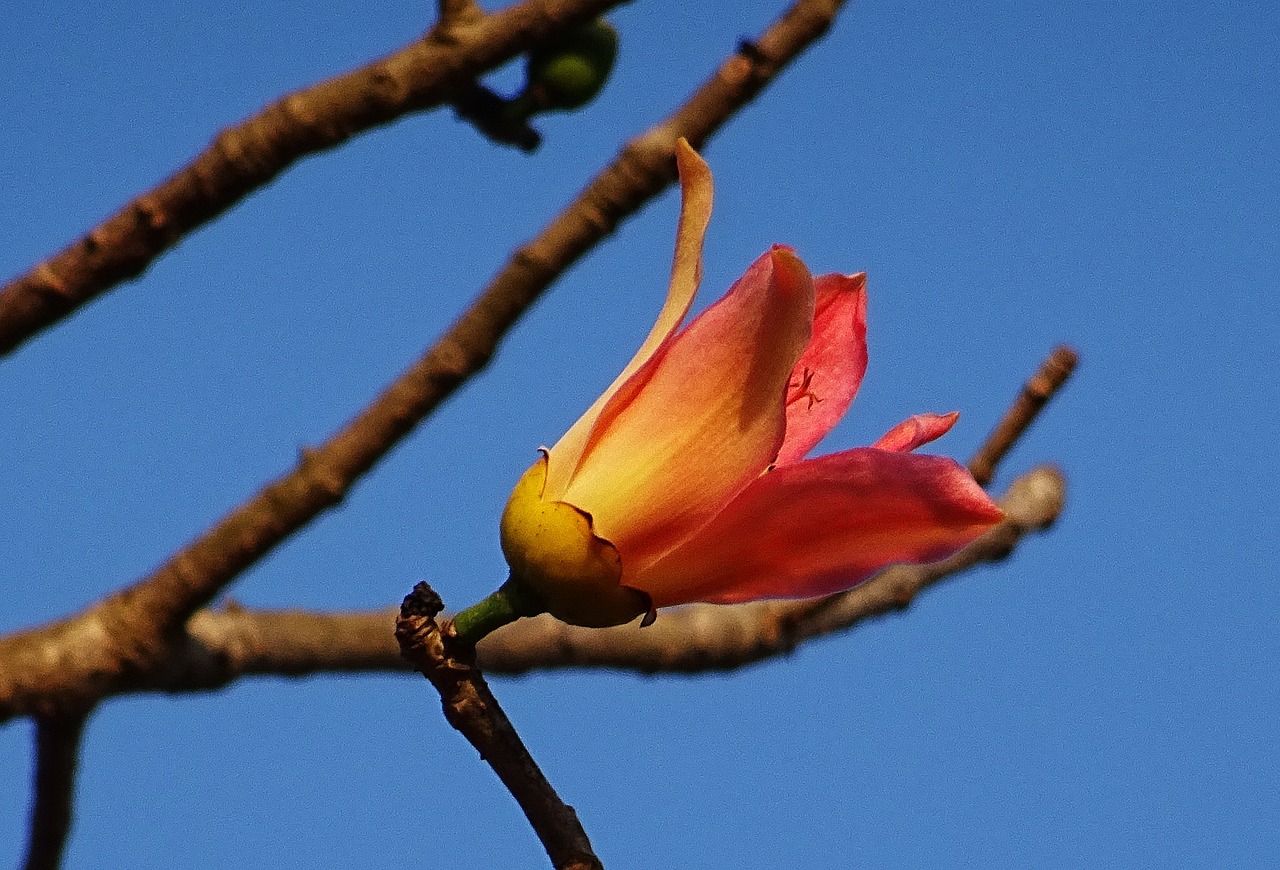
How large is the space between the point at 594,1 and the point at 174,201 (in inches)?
18.5

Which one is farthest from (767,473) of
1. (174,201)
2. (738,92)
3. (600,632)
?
(600,632)

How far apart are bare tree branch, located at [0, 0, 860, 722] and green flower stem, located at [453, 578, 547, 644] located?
0.79 meters

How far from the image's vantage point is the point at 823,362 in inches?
36.4

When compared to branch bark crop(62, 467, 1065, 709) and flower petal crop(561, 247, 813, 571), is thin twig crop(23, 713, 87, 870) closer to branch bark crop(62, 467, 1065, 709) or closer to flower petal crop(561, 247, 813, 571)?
branch bark crop(62, 467, 1065, 709)

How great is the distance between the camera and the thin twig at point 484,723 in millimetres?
701

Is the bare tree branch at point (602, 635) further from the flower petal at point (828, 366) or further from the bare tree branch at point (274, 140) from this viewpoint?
the flower petal at point (828, 366)

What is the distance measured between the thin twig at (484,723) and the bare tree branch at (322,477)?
2.62 ft

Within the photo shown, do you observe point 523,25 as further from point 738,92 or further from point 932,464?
point 932,464

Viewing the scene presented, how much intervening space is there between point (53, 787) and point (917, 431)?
3.53ft

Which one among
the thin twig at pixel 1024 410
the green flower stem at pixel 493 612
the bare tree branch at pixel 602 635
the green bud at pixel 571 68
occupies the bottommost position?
the green flower stem at pixel 493 612

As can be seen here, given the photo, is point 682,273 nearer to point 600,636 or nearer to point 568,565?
point 568,565

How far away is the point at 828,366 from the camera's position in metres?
0.92

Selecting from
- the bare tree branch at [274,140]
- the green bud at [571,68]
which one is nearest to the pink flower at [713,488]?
the bare tree branch at [274,140]

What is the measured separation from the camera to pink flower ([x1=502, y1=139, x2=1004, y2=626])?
77 centimetres
